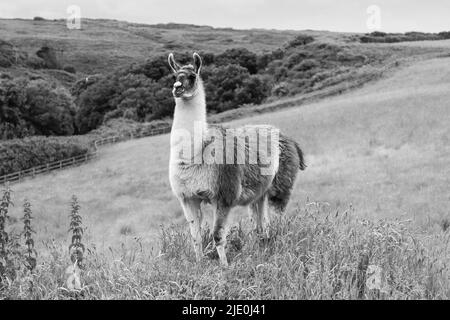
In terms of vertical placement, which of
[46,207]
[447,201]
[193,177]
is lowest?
[46,207]

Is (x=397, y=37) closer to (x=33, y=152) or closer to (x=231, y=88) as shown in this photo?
(x=231, y=88)

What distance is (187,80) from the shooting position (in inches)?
288

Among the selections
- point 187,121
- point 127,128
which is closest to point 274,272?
point 187,121

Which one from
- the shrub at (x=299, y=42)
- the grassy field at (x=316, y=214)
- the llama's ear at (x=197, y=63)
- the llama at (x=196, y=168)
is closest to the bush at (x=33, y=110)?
the grassy field at (x=316, y=214)

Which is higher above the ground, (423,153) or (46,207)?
(423,153)

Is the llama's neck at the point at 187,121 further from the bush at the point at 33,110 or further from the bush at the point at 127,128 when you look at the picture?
the bush at the point at 33,110

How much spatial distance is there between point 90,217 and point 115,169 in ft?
48.5

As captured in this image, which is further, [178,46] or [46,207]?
[178,46]

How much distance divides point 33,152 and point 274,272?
50848 mm

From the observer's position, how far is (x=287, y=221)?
27.6 feet

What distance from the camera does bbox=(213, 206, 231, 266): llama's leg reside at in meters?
7.36
